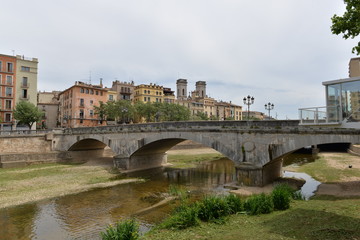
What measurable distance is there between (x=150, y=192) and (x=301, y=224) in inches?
553

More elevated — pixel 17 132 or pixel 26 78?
pixel 26 78

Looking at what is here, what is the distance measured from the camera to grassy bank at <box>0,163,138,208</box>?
19.9 meters

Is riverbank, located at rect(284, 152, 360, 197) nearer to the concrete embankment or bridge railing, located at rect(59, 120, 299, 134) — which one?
bridge railing, located at rect(59, 120, 299, 134)

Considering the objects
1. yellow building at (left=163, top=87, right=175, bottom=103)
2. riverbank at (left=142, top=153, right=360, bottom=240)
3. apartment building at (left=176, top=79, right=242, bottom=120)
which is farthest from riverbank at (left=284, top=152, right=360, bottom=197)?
yellow building at (left=163, top=87, right=175, bottom=103)

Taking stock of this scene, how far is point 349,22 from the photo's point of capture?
1078cm

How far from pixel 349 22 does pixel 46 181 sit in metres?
27.3

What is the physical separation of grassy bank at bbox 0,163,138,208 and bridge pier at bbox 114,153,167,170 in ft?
5.84

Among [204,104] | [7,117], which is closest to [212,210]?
[7,117]

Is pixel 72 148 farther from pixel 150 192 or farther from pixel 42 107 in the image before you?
pixel 42 107

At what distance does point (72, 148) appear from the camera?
41.8m

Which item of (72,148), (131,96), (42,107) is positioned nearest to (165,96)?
(131,96)

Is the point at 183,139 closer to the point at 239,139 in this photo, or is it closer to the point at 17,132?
the point at 239,139

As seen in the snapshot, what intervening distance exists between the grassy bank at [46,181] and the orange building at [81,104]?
3312 centimetres

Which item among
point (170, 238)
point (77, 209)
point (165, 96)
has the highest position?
point (165, 96)
